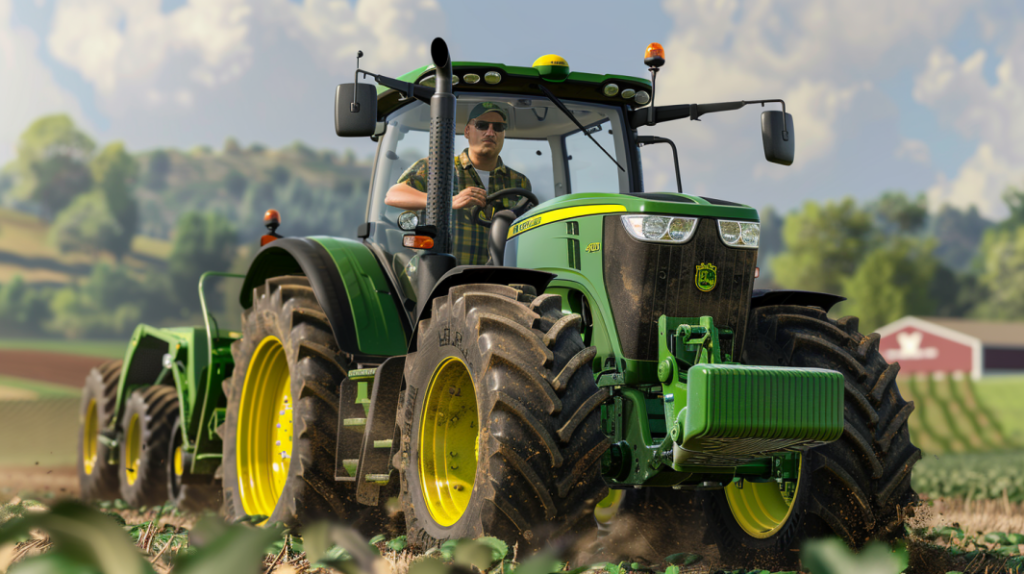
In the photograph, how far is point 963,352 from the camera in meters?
65.1

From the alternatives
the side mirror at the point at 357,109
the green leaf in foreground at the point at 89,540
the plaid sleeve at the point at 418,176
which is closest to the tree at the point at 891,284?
the plaid sleeve at the point at 418,176

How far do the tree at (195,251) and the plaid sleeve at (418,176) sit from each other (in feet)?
300

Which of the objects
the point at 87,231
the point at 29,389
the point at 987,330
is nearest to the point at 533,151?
the point at 29,389

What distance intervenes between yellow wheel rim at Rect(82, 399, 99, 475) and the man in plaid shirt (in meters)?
5.90

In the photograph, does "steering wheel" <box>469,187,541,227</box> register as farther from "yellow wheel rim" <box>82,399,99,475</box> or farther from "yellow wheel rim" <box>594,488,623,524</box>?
"yellow wheel rim" <box>82,399,99,475</box>

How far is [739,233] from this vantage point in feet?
15.4

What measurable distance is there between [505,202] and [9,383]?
124 ft

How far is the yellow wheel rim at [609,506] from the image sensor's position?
19.3 ft

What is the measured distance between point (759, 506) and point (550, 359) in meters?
2.06

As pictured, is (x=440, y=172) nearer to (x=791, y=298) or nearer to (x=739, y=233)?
(x=739, y=233)

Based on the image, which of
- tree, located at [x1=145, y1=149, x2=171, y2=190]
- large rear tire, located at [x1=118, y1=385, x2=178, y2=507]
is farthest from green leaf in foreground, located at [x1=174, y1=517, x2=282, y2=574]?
tree, located at [x1=145, y1=149, x2=171, y2=190]

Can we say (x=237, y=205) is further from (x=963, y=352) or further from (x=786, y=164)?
(x=786, y=164)

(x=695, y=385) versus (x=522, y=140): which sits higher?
(x=522, y=140)

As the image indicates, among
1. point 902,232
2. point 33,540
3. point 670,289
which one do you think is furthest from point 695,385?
point 902,232
